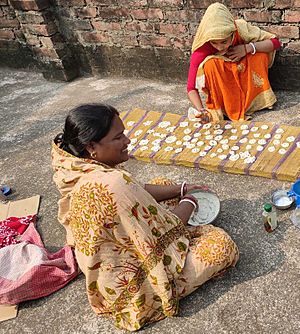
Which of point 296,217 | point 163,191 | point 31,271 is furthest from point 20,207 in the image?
point 296,217

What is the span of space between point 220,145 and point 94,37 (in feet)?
7.57

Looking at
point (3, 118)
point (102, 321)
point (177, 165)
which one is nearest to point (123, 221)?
point (102, 321)

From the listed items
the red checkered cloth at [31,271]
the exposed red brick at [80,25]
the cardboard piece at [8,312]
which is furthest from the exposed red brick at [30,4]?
the cardboard piece at [8,312]

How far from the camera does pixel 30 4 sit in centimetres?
491

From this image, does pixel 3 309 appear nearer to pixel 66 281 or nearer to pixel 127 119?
pixel 66 281

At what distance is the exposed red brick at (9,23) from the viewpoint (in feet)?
18.6

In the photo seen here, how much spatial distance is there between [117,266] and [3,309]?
92cm

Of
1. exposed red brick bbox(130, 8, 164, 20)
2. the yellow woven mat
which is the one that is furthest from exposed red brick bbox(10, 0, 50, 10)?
the yellow woven mat

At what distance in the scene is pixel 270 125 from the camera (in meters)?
3.54

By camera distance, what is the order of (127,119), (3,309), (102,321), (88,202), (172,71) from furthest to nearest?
(172,71)
(127,119)
(3,309)
(102,321)
(88,202)

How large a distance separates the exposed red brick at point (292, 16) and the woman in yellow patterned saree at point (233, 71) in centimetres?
18

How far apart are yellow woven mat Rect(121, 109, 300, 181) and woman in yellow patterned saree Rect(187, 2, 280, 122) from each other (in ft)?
0.64

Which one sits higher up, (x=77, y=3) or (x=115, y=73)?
(x=77, y=3)

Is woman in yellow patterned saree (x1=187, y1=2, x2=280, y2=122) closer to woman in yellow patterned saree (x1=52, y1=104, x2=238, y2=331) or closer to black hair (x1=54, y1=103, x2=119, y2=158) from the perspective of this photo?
woman in yellow patterned saree (x1=52, y1=104, x2=238, y2=331)
